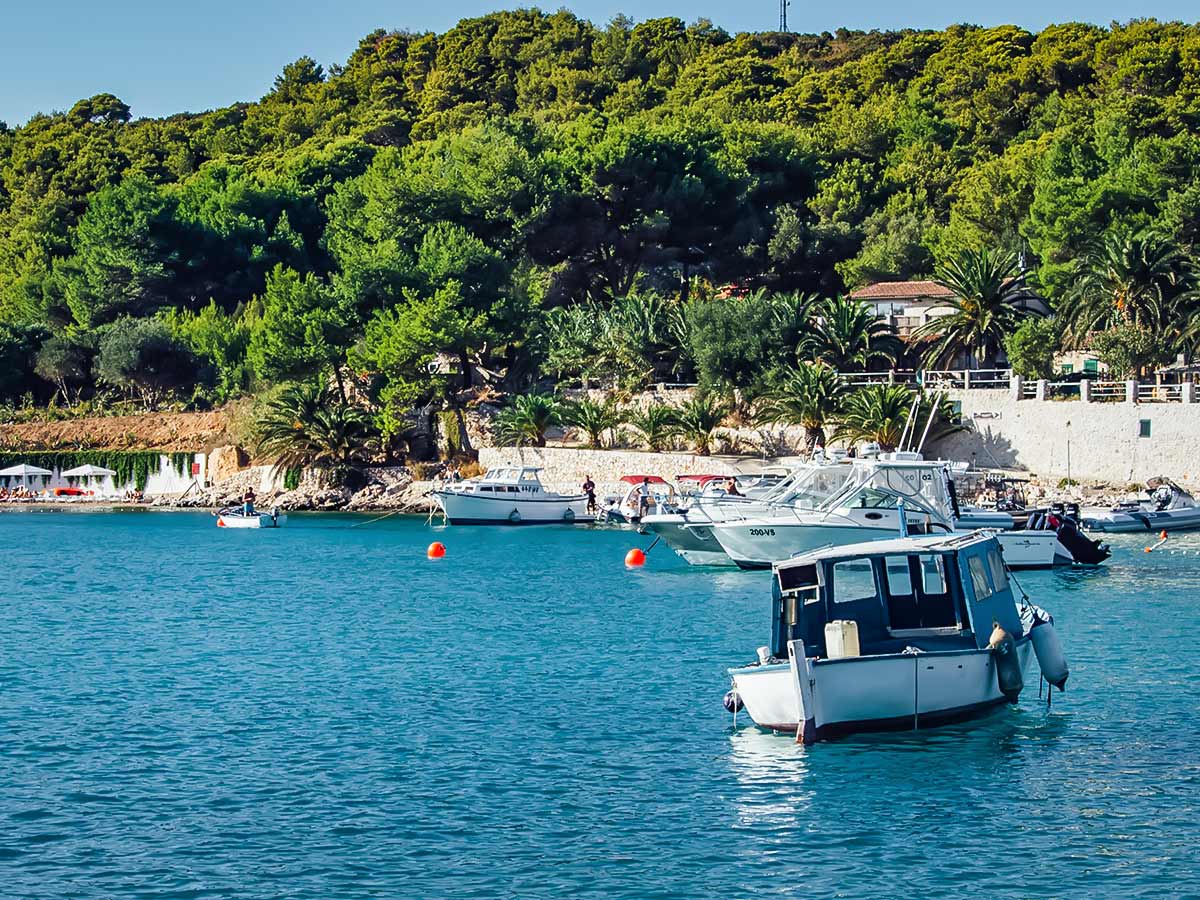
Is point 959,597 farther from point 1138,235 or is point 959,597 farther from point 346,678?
point 1138,235

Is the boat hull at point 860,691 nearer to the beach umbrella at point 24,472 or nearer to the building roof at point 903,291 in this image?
the building roof at point 903,291

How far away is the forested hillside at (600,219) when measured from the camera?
219 ft

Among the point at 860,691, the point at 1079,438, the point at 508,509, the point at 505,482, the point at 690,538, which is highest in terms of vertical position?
the point at 1079,438

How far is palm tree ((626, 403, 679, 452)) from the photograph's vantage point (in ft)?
204

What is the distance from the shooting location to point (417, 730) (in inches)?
856

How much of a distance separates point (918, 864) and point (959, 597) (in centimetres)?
673

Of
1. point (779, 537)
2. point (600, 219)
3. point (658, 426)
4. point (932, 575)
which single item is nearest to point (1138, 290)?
point (658, 426)

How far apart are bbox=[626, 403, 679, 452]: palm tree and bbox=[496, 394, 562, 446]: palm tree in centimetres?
449

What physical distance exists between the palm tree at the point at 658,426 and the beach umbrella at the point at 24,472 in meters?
31.1

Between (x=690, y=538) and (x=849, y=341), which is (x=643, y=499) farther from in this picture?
(x=849, y=341)

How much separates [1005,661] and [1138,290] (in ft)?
131

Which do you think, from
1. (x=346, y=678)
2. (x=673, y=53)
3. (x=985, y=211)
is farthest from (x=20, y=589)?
(x=673, y=53)

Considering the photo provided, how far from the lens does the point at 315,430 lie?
6819cm

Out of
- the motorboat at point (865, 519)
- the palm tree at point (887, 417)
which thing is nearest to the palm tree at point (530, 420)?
the palm tree at point (887, 417)
